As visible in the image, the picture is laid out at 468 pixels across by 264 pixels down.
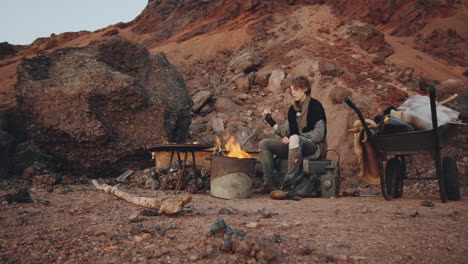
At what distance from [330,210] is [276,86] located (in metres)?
11.5

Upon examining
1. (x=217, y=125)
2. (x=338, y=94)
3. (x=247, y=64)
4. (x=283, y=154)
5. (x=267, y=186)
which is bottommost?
(x=267, y=186)

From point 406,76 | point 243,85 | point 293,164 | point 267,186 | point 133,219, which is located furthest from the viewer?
point 243,85

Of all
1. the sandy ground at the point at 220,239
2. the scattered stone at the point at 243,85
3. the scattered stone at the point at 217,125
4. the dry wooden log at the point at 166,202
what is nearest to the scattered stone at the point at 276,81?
the scattered stone at the point at 243,85

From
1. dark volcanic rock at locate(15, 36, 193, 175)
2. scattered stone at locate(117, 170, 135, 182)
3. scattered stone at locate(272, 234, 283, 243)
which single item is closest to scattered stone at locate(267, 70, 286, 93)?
dark volcanic rock at locate(15, 36, 193, 175)

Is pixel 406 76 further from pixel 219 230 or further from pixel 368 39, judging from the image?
pixel 219 230

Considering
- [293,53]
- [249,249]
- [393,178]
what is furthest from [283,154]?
[293,53]

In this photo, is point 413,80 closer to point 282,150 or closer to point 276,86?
point 276,86

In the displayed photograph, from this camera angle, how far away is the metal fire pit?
17.3ft

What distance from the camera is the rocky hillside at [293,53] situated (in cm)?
1284

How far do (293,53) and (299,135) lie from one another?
1205 cm

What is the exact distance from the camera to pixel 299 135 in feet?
18.4

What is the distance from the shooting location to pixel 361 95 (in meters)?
12.5

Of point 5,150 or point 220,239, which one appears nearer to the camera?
point 220,239

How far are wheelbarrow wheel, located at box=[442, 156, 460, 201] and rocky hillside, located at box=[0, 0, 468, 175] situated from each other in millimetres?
4225
